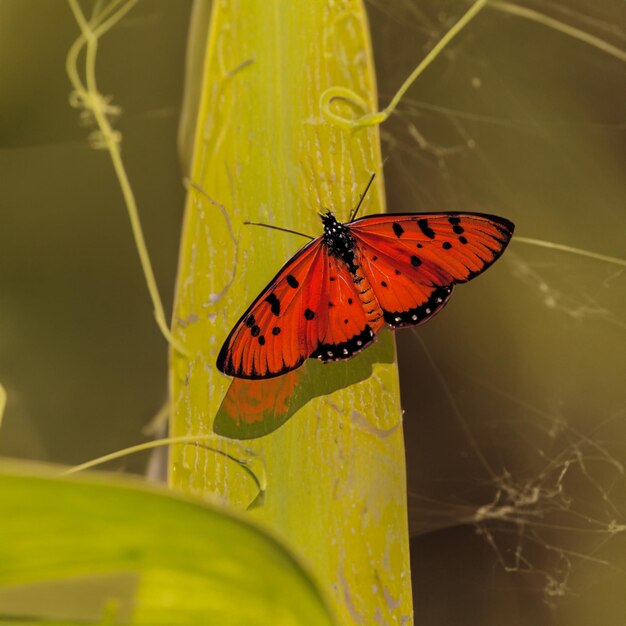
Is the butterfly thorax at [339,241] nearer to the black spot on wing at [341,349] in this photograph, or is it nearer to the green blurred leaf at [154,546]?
the black spot on wing at [341,349]

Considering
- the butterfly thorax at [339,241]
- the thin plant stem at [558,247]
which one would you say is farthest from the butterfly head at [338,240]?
the thin plant stem at [558,247]

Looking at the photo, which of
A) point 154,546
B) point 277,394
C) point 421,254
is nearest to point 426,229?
point 421,254

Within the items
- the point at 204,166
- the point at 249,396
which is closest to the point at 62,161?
the point at 204,166

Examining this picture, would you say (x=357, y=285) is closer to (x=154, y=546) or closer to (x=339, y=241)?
(x=339, y=241)

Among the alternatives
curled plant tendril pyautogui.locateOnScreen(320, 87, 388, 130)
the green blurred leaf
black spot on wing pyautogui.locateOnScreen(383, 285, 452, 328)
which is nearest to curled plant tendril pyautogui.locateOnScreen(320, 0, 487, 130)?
curled plant tendril pyautogui.locateOnScreen(320, 87, 388, 130)

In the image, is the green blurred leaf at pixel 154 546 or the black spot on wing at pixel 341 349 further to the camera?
the black spot on wing at pixel 341 349

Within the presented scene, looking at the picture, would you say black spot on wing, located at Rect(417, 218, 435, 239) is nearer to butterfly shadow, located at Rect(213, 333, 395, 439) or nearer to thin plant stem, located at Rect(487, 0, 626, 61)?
butterfly shadow, located at Rect(213, 333, 395, 439)
